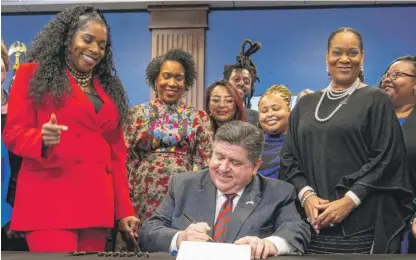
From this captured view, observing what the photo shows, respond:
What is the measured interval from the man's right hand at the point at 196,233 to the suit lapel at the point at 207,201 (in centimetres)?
10

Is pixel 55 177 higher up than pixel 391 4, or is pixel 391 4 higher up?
pixel 391 4

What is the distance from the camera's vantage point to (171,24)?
20.4 ft

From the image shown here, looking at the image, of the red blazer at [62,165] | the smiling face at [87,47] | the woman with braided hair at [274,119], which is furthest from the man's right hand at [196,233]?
the woman with braided hair at [274,119]

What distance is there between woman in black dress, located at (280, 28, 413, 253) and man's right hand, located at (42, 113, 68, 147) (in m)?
0.95

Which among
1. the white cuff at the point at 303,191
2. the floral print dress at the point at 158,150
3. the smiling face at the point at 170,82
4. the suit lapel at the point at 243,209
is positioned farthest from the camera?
the smiling face at the point at 170,82

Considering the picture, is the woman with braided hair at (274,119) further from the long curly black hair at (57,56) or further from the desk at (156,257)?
the desk at (156,257)

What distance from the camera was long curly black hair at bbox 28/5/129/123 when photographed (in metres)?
2.22

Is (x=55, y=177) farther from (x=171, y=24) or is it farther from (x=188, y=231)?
(x=171, y=24)

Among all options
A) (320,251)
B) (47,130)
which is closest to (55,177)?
(47,130)

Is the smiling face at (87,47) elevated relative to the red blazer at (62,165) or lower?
elevated

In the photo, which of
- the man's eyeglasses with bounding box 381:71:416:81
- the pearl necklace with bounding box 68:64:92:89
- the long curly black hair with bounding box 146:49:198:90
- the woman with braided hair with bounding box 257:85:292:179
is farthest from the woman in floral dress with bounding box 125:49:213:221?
the man's eyeglasses with bounding box 381:71:416:81

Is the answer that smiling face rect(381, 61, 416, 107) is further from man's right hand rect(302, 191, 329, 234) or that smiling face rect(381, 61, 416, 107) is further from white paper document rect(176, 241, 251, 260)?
white paper document rect(176, 241, 251, 260)

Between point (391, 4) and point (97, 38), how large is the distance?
15.1ft

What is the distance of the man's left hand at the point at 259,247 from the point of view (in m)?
1.80
